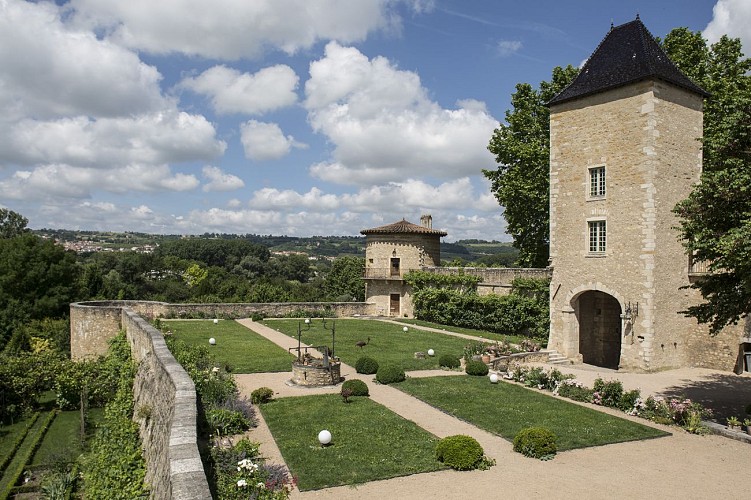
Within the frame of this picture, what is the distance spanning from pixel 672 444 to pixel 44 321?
3505cm

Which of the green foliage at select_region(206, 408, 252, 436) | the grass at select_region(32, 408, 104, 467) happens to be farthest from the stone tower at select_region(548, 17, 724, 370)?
the grass at select_region(32, 408, 104, 467)

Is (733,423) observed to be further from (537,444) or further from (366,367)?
(366,367)

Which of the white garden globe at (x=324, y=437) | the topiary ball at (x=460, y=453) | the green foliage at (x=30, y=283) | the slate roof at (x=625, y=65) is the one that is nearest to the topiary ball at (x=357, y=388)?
the white garden globe at (x=324, y=437)

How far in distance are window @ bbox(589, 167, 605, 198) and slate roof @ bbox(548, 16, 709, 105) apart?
291 centimetres

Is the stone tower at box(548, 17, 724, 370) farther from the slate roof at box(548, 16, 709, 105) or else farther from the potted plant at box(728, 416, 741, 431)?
the potted plant at box(728, 416, 741, 431)

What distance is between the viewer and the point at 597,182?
19906 millimetres

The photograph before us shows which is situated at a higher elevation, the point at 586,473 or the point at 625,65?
the point at 625,65

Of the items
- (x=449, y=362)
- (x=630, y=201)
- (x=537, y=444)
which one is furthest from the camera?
(x=630, y=201)

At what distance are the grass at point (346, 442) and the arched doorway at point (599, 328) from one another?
39.3 feet

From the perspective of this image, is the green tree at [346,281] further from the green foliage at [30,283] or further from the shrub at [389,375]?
the shrub at [389,375]

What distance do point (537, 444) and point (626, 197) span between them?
467 inches

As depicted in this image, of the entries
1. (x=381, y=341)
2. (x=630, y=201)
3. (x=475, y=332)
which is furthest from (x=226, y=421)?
(x=475, y=332)

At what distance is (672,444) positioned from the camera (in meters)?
11.1

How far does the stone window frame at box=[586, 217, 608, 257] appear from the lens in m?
19.5
